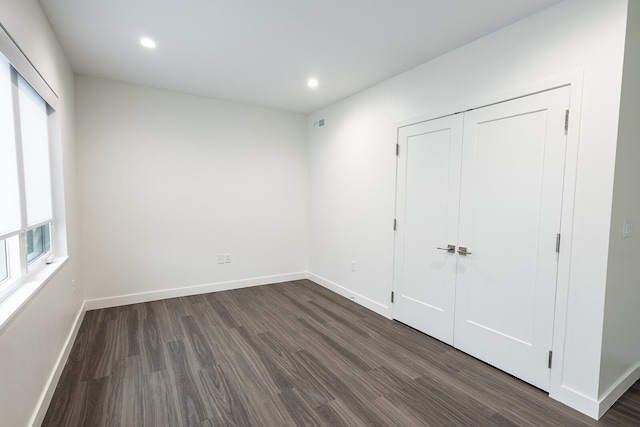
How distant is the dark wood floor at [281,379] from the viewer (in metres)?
1.92

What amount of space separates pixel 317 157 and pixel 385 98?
1.59 metres

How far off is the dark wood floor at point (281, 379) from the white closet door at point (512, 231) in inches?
10.6

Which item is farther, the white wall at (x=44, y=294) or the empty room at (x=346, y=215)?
the empty room at (x=346, y=215)

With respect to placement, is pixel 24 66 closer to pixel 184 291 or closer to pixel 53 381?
pixel 53 381

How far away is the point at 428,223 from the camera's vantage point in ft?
9.87

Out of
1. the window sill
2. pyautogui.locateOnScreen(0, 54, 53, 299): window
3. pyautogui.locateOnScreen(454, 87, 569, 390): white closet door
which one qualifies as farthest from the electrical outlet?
pyautogui.locateOnScreen(0, 54, 53, 299): window

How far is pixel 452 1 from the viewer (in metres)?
2.07

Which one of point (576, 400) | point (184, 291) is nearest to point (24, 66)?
point (184, 291)

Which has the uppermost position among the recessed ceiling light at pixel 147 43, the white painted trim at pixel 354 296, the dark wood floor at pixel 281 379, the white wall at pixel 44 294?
the recessed ceiling light at pixel 147 43

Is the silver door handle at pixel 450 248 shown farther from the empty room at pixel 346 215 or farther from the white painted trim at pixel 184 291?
the white painted trim at pixel 184 291

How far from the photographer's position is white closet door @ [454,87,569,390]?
213 cm

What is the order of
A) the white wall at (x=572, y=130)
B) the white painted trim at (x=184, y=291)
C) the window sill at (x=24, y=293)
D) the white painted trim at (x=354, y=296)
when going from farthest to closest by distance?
the white painted trim at (x=184, y=291) → the white painted trim at (x=354, y=296) → the white wall at (x=572, y=130) → the window sill at (x=24, y=293)

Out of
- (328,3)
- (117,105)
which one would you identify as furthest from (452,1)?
(117,105)

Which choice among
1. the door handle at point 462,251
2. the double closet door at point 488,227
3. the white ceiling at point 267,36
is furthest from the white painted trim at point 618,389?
the white ceiling at point 267,36
